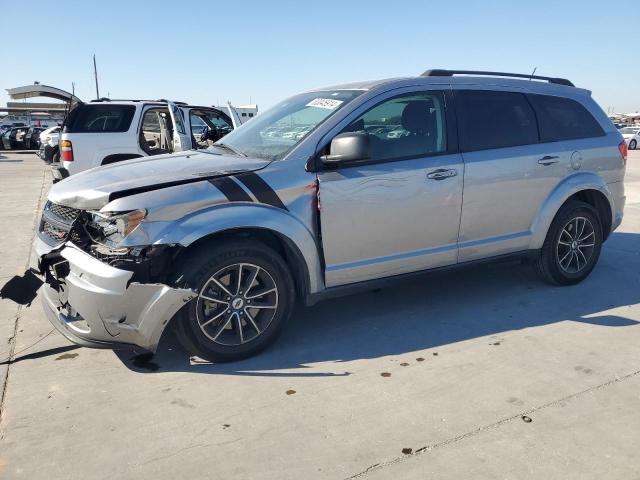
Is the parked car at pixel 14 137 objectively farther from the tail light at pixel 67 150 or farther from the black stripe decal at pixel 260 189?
the black stripe decal at pixel 260 189

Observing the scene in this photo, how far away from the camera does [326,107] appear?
Answer: 3.97 m

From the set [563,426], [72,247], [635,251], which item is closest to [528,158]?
[563,426]

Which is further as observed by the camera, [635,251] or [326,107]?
[635,251]

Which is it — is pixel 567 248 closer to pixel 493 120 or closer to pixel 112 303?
pixel 493 120

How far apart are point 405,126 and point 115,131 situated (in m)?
6.31

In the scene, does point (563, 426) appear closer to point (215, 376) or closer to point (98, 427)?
point (215, 376)

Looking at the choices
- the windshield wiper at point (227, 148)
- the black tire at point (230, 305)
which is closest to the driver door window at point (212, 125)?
the windshield wiper at point (227, 148)

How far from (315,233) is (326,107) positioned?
1.01m

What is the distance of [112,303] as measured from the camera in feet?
10.3

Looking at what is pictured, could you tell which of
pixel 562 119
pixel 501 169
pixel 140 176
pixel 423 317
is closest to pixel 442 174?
pixel 501 169

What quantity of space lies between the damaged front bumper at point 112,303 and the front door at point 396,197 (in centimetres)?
114

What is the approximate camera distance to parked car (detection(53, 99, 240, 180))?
8531 mm

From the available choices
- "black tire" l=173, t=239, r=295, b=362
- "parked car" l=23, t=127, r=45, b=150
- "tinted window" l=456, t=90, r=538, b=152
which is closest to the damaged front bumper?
"black tire" l=173, t=239, r=295, b=362

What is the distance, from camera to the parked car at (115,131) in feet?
28.0
